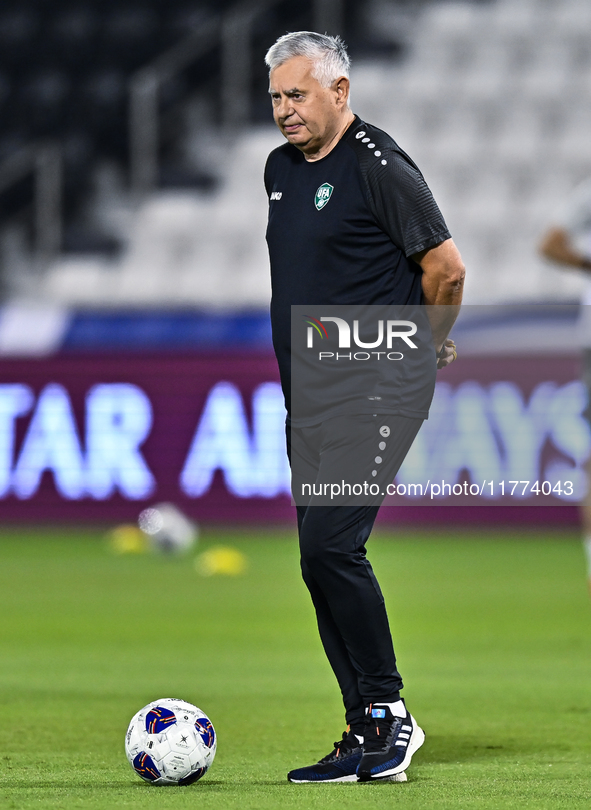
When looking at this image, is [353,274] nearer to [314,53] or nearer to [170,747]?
[314,53]

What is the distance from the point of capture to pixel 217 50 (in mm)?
15828

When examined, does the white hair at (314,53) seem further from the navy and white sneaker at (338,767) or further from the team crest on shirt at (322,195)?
the navy and white sneaker at (338,767)

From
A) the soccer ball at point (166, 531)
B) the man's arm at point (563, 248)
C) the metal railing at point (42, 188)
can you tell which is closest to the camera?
the man's arm at point (563, 248)

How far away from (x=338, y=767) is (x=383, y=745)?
0.53 ft

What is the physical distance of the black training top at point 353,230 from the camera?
3.99m

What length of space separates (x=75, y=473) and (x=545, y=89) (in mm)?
7197

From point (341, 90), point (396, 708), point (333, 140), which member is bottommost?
point (396, 708)

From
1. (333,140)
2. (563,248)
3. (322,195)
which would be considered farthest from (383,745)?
(563,248)

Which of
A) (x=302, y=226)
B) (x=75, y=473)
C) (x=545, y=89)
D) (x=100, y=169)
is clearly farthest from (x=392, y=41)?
(x=302, y=226)

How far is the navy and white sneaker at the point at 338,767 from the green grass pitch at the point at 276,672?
0.10 meters

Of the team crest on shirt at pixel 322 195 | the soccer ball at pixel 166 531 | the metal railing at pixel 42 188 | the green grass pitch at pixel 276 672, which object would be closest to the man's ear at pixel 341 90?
the team crest on shirt at pixel 322 195

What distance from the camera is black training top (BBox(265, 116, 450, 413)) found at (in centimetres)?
399

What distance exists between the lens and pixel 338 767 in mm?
4148

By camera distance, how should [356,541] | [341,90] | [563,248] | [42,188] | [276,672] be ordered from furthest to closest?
[42,188] < [276,672] < [563,248] < [341,90] < [356,541]
